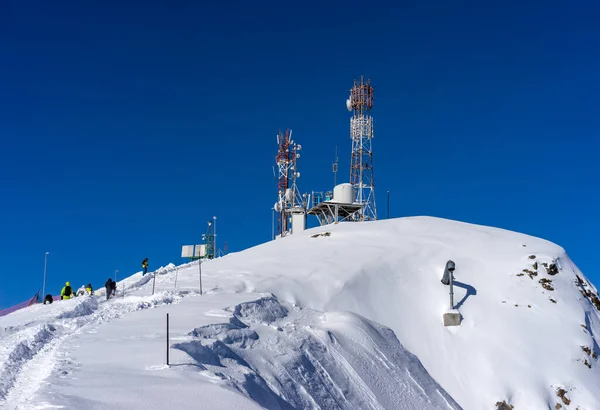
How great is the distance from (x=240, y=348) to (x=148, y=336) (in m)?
2.23

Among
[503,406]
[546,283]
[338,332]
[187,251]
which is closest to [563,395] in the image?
[503,406]

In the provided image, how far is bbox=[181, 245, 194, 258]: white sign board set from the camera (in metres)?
41.3

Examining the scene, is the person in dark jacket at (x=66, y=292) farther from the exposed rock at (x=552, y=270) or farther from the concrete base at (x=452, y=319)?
the exposed rock at (x=552, y=270)

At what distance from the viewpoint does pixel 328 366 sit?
1494cm

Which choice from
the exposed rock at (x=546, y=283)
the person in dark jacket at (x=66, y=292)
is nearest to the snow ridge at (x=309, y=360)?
the exposed rock at (x=546, y=283)

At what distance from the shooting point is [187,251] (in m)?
41.6

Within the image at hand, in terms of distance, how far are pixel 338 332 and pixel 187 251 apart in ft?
84.7

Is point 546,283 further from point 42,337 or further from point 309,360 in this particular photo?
point 42,337

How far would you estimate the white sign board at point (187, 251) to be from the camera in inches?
1628

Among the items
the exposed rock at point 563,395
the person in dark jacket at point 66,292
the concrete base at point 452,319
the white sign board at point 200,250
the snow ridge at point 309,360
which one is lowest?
the exposed rock at point 563,395

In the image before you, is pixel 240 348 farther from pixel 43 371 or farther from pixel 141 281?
pixel 141 281

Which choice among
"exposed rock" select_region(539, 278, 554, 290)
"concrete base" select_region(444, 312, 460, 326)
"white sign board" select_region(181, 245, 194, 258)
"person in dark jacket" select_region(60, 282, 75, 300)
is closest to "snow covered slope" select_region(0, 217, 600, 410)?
"exposed rock" select_region(539, 278, 554, 290)

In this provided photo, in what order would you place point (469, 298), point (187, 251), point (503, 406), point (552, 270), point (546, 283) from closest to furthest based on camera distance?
1. point (503, 406)
2. point (469, 298)
3. point (546, 283)
4. point (552, 270)
5. point (187, 251)

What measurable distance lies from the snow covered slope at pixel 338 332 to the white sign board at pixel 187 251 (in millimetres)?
12102
